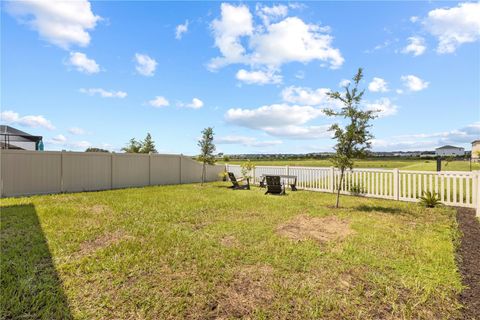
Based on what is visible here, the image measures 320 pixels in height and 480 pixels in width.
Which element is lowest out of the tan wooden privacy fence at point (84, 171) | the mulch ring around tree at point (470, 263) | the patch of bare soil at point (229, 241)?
the mulch ring around tree at point (470, 263)

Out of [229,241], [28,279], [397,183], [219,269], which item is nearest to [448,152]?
[397,183]

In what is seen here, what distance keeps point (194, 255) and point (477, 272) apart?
4.08 m

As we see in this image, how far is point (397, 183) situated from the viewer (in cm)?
993

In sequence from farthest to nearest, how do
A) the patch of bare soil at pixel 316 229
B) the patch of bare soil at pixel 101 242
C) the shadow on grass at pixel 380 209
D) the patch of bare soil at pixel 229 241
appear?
the shadow on grass at pixel 380 209
the patch of bare soil at pixel 316 229
the patch of bare soil at pixel 229 241
the patch of bare soil at pixel 101 242

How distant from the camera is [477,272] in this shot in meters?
3.57

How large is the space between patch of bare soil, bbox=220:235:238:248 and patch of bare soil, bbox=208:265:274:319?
3.28 feet

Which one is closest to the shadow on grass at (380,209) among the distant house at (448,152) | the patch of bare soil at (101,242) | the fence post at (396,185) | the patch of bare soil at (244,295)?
the fence post at (396,185)

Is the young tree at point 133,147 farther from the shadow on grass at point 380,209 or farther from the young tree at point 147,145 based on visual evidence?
the shadow on grass at point 380,209

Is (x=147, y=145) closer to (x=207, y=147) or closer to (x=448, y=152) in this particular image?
(x=207, y=147)

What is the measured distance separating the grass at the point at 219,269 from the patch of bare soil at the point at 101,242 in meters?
0.02

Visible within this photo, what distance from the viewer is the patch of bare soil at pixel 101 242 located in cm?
425

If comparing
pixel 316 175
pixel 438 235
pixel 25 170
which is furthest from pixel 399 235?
pixel 25 170

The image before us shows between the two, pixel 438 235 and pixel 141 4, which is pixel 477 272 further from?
pixel 141 4

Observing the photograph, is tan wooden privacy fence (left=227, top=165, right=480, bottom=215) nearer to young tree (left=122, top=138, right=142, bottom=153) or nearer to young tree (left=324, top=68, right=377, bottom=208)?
young tree (left=324, top=68, right=377, bottom=208)
